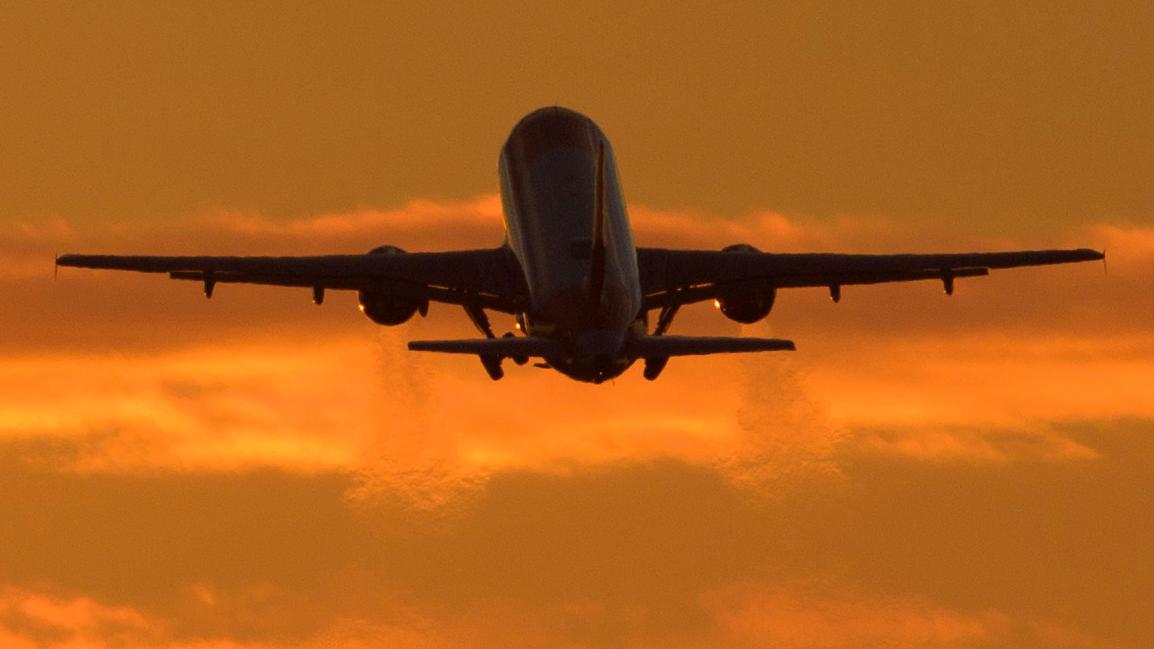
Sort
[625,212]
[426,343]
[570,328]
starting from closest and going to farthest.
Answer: [426,343]
[570,328]
[625,212]

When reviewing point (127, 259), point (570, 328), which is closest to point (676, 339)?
point (570, 328)

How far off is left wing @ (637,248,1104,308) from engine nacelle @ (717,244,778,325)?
205mm

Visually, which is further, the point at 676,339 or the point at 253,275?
the point at 253,275

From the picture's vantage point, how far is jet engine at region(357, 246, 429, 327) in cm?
10825

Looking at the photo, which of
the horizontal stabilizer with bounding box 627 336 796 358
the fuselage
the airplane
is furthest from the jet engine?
the horizontal stabilizer with bounding box 627 336 796 358

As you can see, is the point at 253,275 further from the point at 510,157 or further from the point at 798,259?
the point at 798,259

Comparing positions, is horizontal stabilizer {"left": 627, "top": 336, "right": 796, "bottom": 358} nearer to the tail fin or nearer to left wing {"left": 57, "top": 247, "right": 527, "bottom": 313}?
the tail fin

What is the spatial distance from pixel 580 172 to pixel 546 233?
3.14 meters

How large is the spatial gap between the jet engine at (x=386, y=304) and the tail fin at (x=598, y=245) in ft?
29.2

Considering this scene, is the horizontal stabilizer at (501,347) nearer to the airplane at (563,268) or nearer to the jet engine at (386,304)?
the airplane at (563,268)

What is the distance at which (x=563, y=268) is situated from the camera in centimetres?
10319

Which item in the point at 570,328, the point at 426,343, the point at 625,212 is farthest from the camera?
the point at 625,212

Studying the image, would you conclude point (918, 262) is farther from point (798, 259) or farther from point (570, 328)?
point (570, 328)

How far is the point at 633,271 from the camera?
10431 cm
